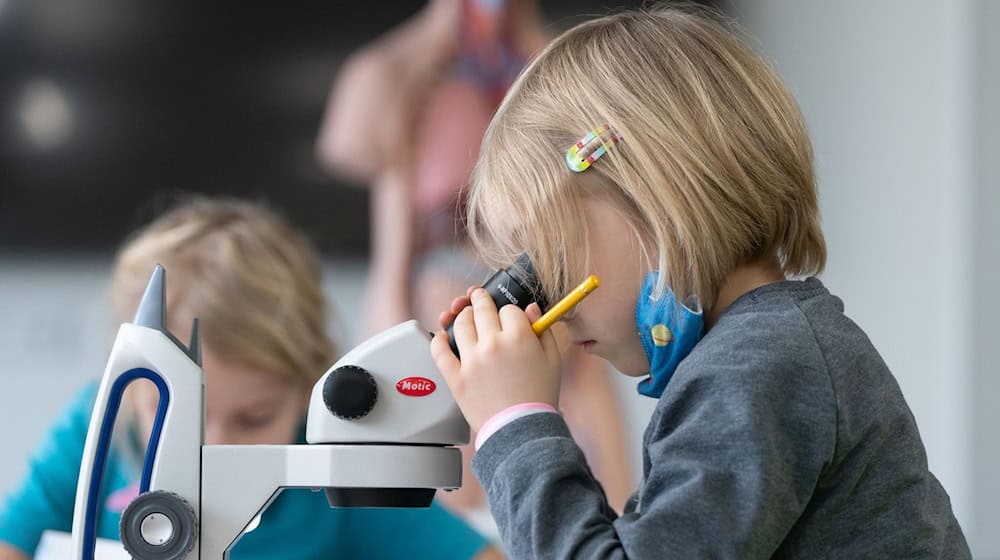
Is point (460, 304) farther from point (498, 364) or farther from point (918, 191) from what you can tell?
point (918, 191)

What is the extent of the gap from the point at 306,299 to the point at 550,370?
764mm

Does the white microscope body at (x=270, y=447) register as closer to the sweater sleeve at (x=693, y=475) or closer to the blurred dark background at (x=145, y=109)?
the sweater sleeve at (x=693, y=475)

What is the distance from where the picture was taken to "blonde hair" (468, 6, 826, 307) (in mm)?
843

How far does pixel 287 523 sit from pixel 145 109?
43.5 inches

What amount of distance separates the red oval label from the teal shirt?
0.57 m

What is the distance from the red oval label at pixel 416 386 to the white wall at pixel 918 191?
1511 mm

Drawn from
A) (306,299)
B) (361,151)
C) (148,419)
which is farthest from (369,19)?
(148,419)

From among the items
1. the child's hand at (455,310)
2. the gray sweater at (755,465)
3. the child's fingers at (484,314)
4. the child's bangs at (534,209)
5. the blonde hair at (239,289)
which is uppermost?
the blonde hair at (239,289)

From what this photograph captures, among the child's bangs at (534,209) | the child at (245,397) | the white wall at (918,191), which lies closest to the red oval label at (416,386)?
the child's bangs at (534,209)

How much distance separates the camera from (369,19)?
2188 millimetres

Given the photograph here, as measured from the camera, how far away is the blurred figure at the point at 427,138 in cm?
217

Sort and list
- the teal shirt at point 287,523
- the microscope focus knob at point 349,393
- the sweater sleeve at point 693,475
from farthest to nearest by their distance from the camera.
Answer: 1. the teal shirt at point 287,523
2. the microscope focus knob at point 349,393
3. the sweater sleeve at point 693,475

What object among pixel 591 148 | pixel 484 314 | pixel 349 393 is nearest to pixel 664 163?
pixel 591 148

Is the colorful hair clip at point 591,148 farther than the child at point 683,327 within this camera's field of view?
Yes
